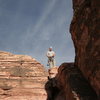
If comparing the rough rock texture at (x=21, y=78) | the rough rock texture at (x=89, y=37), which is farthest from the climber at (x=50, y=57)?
the rough rock texture at (x=89, y=37)

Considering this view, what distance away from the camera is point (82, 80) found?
449 inches

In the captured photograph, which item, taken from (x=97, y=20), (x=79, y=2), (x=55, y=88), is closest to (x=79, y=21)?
(x=79, y=2)

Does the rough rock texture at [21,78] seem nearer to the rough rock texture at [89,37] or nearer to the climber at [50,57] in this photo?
the climber at [50,57]

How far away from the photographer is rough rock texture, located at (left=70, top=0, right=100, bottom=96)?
9.55 m

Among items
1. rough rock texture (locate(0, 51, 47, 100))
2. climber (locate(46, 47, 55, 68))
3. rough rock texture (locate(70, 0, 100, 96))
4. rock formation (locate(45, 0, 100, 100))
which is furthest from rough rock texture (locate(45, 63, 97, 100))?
climber (locate(46, 47, 55, 68))

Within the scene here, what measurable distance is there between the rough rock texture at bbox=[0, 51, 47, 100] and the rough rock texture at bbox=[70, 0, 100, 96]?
7.21 meters

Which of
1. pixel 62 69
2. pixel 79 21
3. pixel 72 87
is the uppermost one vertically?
pixel 79 21

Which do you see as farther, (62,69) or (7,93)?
(7,93)

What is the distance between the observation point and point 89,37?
33.7 ft

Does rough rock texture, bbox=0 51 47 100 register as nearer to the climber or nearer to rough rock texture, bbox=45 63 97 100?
rough rock texture, bbox=45 63 97 100

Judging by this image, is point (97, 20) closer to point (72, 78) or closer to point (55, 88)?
point (72, 78)

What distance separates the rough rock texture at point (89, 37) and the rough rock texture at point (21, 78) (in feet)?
23.7

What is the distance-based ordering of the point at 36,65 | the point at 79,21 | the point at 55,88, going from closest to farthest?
the point at 79,21, the point at 55,88, the point at 36,65

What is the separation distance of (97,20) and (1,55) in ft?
43.6
